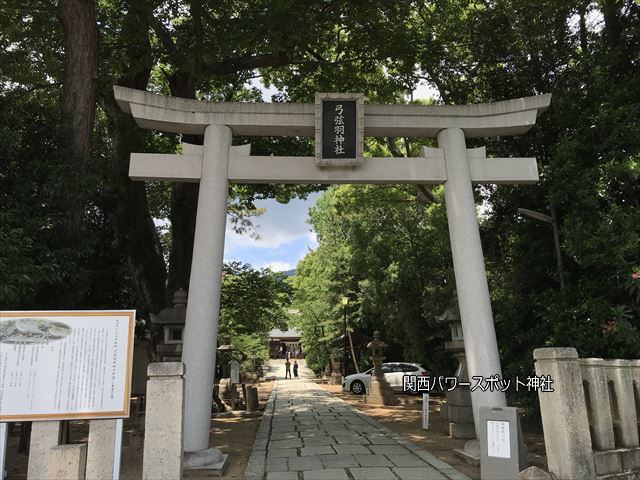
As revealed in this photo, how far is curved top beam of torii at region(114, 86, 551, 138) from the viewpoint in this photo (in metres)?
7.46

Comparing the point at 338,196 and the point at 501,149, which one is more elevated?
the point at 338,196

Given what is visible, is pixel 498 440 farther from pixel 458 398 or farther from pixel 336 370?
pixel 336 370

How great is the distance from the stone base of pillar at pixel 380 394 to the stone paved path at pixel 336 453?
3.93 meters

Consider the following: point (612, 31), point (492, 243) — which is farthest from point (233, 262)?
point (612, 31)

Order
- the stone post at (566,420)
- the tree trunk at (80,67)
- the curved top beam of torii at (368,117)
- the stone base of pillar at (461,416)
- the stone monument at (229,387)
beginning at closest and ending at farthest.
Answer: the stone post at (566,420) → the curved top beam of torii at (368,117) → the tree trunk at (80,67) → the stone base of pillar at (461,416) → the stone monument at (229,387)

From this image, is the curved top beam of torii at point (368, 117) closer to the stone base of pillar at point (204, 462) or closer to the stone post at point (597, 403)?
the stone post at point (597, 403)

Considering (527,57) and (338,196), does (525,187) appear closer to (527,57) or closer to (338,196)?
(527,57)

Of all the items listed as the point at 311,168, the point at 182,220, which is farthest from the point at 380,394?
the point at 311,168

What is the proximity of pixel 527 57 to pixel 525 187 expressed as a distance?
10.6 ft

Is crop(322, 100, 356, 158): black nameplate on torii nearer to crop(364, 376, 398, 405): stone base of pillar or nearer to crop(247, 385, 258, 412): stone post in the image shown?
crop(247, 385, 258, 412): stone post

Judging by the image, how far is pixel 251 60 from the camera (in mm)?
11422

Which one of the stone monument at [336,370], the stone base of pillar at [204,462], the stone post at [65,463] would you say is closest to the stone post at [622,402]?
the stone base of pillar at [204,462]

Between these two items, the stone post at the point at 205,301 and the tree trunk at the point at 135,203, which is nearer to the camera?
the stone post at the point at 205,301

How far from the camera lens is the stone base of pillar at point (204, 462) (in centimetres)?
602
